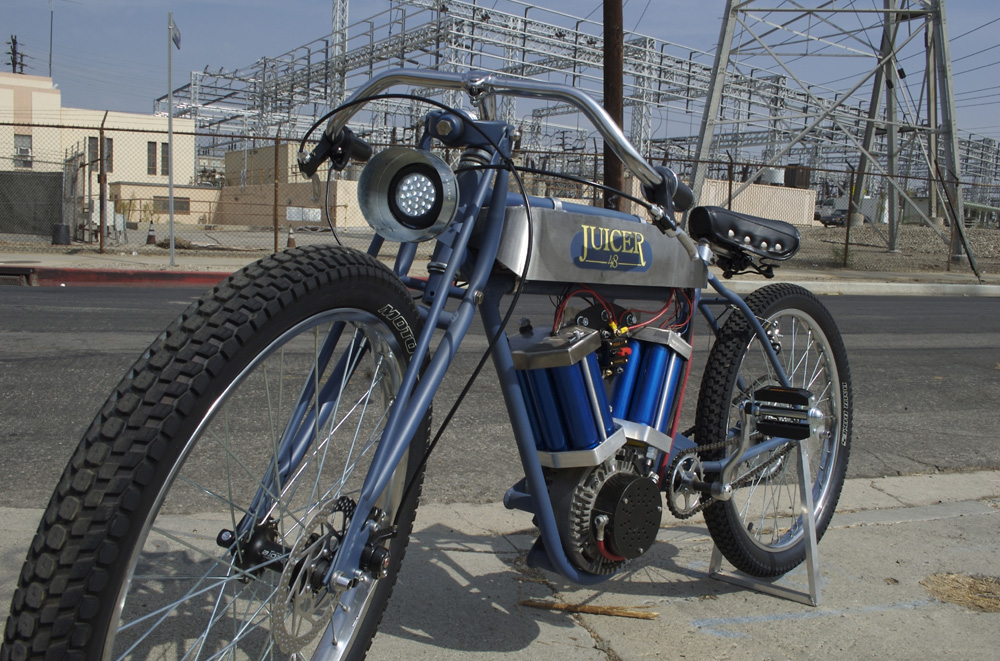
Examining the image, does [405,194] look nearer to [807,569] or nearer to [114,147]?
[807,569]

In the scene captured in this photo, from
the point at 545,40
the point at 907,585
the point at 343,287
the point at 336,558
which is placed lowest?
the point at 907,585

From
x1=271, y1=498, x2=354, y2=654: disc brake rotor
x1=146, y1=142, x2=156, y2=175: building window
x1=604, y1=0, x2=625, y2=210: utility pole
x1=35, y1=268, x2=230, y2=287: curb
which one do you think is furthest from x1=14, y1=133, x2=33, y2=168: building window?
x1=271, y1=498, x2=354, y2=654: disc brake rotor

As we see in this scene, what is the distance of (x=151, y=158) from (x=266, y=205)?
64.0ft

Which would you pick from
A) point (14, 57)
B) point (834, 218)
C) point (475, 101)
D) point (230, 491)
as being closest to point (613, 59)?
point (475, 101)

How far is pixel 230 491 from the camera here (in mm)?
1872

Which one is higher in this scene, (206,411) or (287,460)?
(206,411)

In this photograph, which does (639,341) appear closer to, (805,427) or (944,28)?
(805,427)

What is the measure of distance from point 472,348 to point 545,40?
111 ft

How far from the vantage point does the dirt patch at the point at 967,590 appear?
2.95 metres

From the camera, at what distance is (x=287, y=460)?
6.43ft

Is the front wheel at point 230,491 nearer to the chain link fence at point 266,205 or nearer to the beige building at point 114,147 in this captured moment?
the chain link fence at point 266,205

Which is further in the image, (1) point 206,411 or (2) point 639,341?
(2) point 639,341

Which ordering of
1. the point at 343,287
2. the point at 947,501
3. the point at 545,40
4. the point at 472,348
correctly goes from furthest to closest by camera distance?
the point at 545,40 < the point at 472,348 < the point at 947,501 < the point at 343,287

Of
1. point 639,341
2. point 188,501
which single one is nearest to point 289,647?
point 639,341
